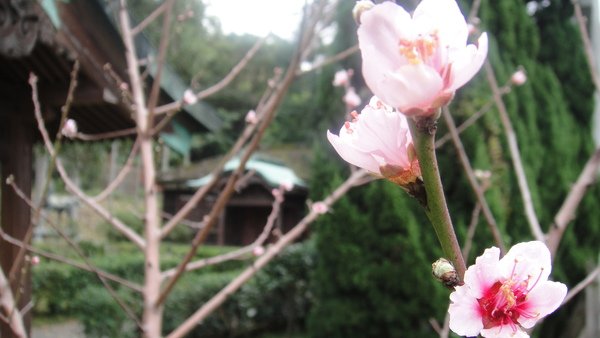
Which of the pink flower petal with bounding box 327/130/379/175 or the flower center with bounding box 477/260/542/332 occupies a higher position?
the pink flower petal with bounding box 327/130/379/175

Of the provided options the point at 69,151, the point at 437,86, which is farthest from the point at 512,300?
the point at 69,151

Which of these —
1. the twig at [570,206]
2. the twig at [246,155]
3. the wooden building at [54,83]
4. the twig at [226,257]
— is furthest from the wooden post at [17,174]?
the twig at [570,206]

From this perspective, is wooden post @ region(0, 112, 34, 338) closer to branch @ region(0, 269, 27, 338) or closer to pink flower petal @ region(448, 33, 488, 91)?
branch @ region(0, 269, 27, 338)

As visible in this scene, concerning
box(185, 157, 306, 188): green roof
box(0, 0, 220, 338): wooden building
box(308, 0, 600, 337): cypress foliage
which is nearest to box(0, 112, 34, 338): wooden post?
box(0, 0, 220, 338): wooden building

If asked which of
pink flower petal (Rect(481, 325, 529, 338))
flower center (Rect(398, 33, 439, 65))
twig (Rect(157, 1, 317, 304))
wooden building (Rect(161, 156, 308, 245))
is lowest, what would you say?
pink flower petal (Rect(481, 325, 529, 338))

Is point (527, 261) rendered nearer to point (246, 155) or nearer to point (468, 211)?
point (246, 155)

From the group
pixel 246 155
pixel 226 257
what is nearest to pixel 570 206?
pixel 246 155

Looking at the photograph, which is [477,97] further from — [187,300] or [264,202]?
[264,202]

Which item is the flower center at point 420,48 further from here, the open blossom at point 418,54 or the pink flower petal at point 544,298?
the pink flower petal at point 544,298
